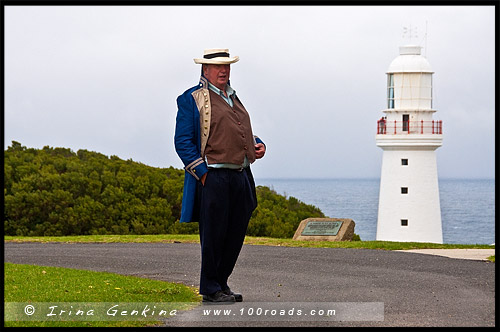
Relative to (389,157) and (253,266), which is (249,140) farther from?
(389,157)

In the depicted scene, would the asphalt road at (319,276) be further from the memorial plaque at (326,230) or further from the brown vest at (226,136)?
the memorial plaque at (326,230)

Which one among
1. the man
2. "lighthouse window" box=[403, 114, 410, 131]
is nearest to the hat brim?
the man

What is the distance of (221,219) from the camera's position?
9086mm

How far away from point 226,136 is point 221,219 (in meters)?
0.83

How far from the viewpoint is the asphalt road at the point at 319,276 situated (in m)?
8.60

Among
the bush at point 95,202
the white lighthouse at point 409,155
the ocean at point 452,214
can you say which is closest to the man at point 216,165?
the bush at point 95,202

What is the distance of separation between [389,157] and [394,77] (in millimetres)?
3226

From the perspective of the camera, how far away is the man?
29.6ft

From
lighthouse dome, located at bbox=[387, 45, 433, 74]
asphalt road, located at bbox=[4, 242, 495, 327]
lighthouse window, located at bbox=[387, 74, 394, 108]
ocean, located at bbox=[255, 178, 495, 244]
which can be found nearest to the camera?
asphalt road, located at bbox=[4, 242, 495, 327]

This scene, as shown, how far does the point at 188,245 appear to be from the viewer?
657 inches

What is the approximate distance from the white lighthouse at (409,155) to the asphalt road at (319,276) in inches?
707

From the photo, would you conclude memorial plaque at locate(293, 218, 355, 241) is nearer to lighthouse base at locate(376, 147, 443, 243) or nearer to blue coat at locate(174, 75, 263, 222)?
blue coat at locate(174, 75, 263, 222)

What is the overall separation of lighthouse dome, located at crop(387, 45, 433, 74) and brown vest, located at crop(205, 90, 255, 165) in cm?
2679

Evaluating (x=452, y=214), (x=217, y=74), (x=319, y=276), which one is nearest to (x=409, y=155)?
(x=319, y=276)
